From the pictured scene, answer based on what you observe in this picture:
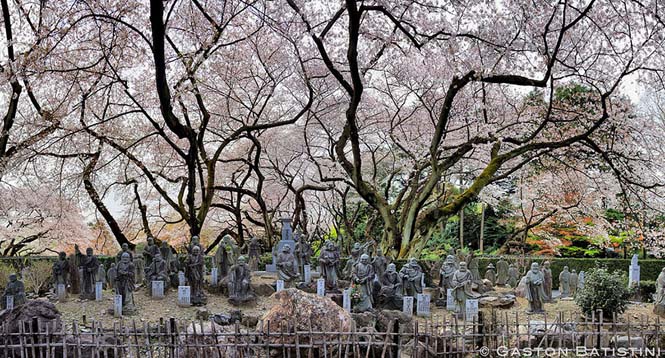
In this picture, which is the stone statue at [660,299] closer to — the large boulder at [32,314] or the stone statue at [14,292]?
the large boulder at [32,314]

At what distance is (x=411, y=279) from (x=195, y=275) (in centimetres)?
388

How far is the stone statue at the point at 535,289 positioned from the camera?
34.1ft

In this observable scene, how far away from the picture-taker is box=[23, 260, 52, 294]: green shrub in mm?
12523

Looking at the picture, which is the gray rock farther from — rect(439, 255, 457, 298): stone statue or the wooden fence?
rect(439, 255, 457, 298): stone statue

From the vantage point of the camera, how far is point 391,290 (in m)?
10.6

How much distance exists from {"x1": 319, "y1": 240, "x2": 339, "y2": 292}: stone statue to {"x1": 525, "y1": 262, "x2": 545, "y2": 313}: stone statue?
347cm

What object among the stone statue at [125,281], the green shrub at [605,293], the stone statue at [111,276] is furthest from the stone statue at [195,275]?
the green shrub at [605,293]

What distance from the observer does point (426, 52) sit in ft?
43.7

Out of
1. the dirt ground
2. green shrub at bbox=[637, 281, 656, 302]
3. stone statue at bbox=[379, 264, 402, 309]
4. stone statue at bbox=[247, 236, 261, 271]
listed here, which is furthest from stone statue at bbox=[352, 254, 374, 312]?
green shrub at bbox=[637, 281, 656, 302]

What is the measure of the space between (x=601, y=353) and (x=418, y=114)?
36.0ft

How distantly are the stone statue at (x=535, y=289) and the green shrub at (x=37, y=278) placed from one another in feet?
31.0

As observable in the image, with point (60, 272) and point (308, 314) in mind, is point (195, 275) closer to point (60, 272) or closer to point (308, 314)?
point (60, 272)

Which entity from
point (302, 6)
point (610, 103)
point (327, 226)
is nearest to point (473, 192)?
point (610, 103)

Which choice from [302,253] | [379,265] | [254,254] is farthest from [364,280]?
[254,254]
